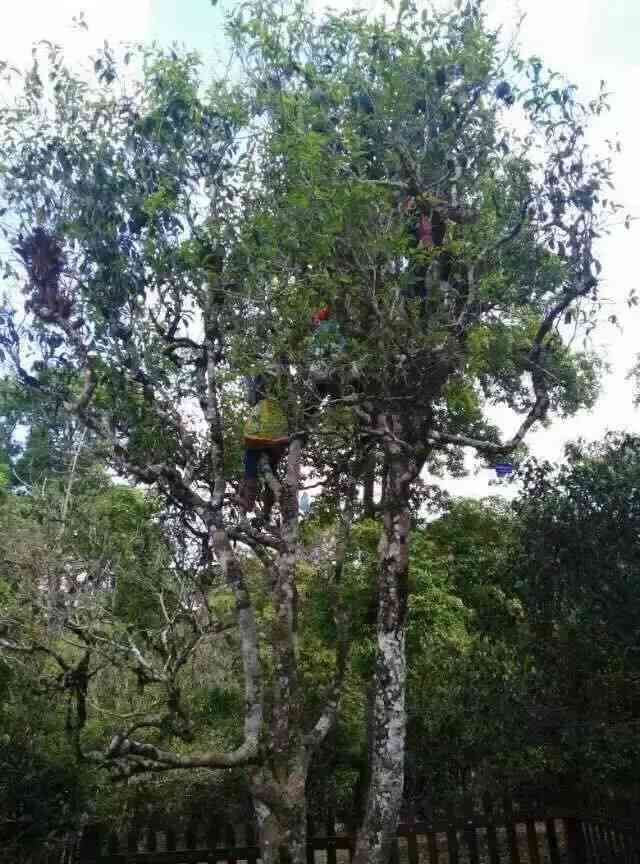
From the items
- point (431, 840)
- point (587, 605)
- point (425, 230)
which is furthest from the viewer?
point (425, 230)

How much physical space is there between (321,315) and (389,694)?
418cm

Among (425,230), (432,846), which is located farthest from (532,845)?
(425,230)

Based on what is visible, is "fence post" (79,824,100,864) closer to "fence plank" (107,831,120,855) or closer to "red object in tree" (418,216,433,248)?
"fence plank" (107,831,120,855)

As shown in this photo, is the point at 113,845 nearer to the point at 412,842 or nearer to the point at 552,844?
the point at 412,842

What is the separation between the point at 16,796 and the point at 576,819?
6248 mm

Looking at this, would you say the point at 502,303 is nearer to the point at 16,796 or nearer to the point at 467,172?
the point at 467,172

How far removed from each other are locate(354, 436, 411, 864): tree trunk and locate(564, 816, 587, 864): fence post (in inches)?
87.3

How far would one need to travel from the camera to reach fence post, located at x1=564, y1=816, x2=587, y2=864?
24.9 feet

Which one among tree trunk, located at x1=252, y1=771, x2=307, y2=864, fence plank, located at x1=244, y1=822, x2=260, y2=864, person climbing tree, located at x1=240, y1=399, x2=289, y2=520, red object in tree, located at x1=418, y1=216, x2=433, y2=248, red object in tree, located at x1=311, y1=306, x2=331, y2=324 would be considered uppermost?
red object in tree, located at x1=418, y1=216, x2=433, y2=248

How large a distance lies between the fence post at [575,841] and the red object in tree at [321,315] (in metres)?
6.24

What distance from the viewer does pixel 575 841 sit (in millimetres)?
7691

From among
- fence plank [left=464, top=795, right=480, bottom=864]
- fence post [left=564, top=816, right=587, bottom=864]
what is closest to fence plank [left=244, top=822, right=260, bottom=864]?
fence plank [left=464, top=795, right=480, bottom=864]

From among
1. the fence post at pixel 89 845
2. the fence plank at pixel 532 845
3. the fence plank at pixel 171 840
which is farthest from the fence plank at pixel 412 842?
the fence post at pixel 89 845

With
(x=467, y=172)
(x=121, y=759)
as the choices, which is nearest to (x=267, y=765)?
(x=121, y=759)
